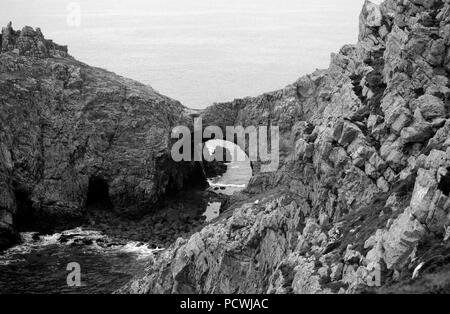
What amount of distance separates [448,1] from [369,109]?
495 inches

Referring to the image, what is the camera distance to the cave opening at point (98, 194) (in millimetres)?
109438

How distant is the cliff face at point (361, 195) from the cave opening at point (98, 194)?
4055 cm

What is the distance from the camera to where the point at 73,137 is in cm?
11106

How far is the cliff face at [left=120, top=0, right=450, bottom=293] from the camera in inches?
1647

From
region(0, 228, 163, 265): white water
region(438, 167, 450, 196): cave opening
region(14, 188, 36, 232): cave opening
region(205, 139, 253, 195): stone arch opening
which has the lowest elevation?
region(0, 228, 163, 265): white water

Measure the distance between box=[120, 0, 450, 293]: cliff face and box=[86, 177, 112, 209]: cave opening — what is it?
133 feet

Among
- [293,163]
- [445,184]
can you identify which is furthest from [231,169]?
[445,184]

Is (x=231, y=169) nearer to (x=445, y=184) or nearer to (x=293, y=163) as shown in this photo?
(x=293, y=163)

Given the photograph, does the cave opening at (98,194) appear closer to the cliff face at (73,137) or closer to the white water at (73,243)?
the cliff face at (73,137)

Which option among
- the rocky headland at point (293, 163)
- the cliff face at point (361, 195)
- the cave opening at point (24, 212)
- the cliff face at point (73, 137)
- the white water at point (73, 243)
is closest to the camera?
the cliff face at point (361, 195)

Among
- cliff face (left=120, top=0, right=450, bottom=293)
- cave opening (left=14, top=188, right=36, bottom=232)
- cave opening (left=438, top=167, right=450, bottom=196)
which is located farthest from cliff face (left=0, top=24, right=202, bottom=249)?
cave opening (left=438, top=167, right=450, bottom=196)

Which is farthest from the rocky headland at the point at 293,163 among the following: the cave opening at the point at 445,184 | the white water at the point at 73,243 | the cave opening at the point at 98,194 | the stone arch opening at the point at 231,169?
the stone arch opening at the point at 231,169

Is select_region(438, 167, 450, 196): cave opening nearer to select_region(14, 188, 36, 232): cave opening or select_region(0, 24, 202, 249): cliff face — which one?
select_region(0, 24, 202, 249): cliff face
